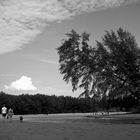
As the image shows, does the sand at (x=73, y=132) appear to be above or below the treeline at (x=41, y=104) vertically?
below

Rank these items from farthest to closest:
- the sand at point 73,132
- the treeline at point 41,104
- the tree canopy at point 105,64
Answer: the treeline at point 41,104, the tree canopy at point 105,64, the sand at point 73,132

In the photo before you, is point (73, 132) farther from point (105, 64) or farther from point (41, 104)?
point (41, 104)

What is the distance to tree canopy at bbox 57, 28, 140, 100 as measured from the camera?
146 ft

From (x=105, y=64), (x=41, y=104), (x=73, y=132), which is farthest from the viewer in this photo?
(x=41, y=104)

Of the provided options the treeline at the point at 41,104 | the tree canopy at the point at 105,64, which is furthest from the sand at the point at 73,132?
the treeline at the point at 41,104

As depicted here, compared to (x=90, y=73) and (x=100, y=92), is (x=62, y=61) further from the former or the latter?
(x=100, y=92)

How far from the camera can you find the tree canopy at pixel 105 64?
44625 millimetres

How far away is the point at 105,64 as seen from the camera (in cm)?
4641

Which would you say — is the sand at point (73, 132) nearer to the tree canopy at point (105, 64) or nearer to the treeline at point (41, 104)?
the tree canopy at point (105, 64)

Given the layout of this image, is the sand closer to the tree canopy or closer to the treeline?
the tree canopy

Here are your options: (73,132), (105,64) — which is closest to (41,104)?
(105,64)

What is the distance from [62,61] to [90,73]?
5.42 metres

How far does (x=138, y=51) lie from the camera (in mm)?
45594

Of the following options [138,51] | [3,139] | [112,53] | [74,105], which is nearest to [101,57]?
[112,53]
